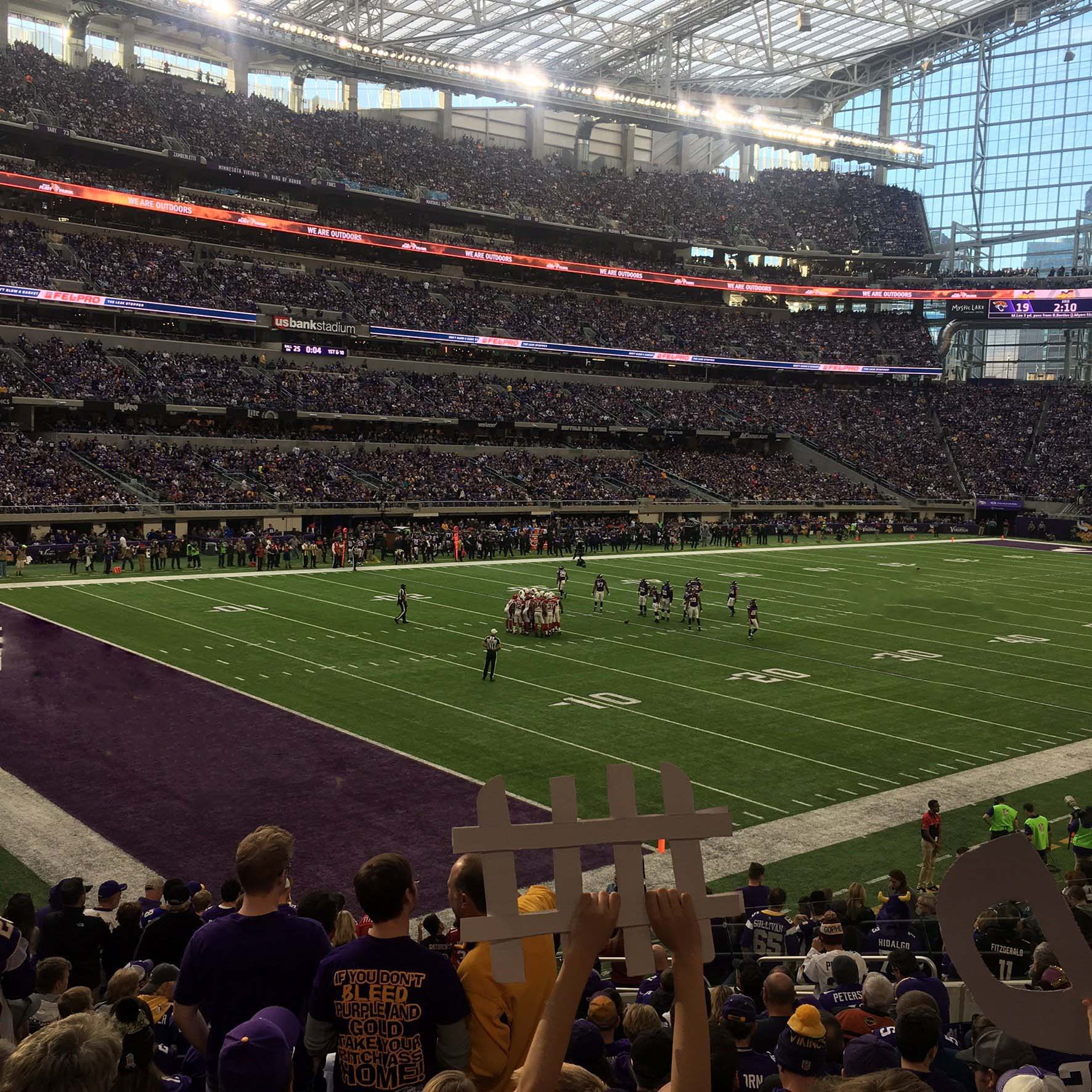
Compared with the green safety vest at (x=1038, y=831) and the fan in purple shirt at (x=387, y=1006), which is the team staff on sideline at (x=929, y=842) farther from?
the fan in purple shirt at (x=387, y=1006)

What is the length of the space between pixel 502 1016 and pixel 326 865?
957cm

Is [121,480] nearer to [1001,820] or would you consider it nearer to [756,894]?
[1001,820]

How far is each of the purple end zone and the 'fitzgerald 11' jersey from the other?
10.2 ft

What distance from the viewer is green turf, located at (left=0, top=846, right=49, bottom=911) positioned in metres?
11.6

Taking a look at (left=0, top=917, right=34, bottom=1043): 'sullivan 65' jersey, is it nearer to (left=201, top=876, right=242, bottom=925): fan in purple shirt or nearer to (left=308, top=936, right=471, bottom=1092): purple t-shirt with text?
(left=201, top=876, right=242, bottom=925): fan in purple shirt

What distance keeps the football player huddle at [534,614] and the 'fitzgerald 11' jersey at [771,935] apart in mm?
18103

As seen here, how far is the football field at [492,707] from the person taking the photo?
14945 mm

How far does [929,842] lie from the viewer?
519 inches

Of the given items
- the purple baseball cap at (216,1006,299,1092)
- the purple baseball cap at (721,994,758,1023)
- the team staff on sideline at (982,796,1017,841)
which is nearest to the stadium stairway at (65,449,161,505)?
the team staff on sideline at (982,796,1017,841)

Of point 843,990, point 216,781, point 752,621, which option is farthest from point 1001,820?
point 752,621

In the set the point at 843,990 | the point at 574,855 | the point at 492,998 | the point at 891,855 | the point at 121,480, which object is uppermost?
the point at 574,855

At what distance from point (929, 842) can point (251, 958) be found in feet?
36.3

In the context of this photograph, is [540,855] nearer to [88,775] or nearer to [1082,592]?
[88,775]

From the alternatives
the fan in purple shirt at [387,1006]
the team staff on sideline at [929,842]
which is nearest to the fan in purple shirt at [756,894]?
the team staff on sideline at [929,842]
